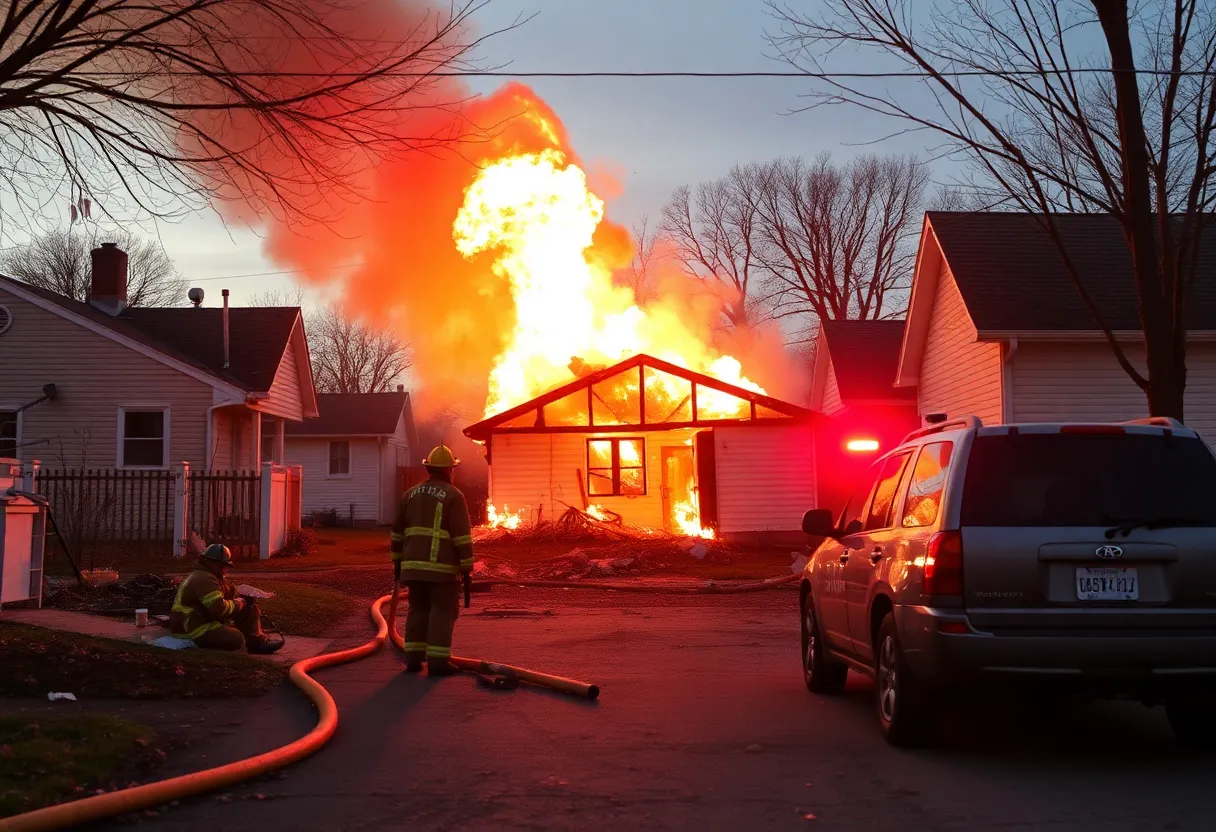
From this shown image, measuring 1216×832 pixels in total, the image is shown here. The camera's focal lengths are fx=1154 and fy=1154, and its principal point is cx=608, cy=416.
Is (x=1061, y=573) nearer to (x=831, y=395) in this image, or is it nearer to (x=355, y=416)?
(x=831, y=395)

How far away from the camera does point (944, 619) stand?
605cm

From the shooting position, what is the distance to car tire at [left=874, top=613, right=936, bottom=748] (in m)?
6.35

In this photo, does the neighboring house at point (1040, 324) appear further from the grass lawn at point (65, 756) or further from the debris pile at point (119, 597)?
the grass lawn at point (65, 756)

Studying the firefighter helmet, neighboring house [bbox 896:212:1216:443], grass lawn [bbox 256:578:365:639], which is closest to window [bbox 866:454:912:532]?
the firefighter helmet

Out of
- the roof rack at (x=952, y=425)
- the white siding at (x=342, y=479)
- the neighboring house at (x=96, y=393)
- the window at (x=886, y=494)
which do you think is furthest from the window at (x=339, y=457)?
the roof rack at (x=952, y=425)

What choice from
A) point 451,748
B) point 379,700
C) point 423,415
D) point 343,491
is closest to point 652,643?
point 379,700

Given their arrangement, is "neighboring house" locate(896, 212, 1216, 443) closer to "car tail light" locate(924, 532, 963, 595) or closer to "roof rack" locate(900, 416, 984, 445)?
"roof rack" locate(900, 416, 984, 445)

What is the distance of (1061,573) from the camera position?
19.9 feet

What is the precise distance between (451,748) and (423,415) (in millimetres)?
52890

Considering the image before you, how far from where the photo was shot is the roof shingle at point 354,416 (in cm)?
4172

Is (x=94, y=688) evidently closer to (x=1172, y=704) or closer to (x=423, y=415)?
(x=1172, y=704)

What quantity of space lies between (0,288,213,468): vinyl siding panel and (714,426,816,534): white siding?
1143 cm

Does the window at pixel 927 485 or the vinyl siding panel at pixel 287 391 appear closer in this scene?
the window at pixel 927 485

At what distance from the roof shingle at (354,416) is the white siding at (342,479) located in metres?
0.60
